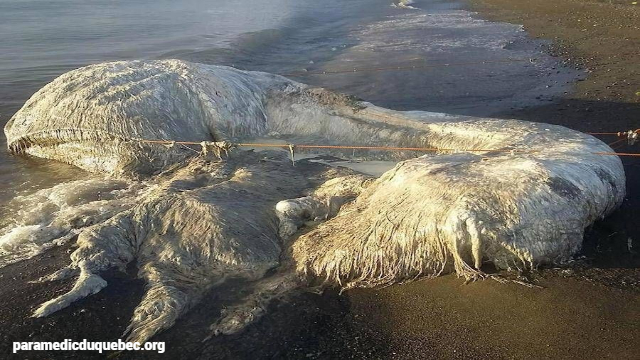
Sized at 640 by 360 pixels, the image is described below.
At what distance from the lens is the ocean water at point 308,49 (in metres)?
11.0

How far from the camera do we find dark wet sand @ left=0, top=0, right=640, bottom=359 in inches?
162

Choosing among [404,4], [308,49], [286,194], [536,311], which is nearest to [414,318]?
[536,311]

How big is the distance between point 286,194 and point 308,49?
12148 mm

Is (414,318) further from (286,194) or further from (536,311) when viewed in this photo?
(286,194)

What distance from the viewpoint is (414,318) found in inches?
175

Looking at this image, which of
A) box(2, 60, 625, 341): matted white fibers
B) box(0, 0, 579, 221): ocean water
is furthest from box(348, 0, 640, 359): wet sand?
box(0, 0, 579, 221): ocean water

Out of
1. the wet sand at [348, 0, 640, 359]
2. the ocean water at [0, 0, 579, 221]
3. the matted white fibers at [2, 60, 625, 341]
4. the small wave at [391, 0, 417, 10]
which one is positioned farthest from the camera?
the small wave at [391, 0, 417, 10]

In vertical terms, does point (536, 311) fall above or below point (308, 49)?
below

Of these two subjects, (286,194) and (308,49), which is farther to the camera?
(308,49)

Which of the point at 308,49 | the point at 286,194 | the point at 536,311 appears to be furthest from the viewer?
the point at 308,49

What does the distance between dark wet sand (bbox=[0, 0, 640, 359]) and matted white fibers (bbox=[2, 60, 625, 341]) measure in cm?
16

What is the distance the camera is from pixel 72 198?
22.3 feet

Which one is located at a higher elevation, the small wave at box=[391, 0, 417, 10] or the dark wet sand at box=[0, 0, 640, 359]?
the small wave at box=[391, 0, 417, 10]

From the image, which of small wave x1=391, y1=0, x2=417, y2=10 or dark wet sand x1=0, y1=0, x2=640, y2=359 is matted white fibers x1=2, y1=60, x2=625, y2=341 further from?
small wave x1=391, y1=0, x2=417, y2=10
